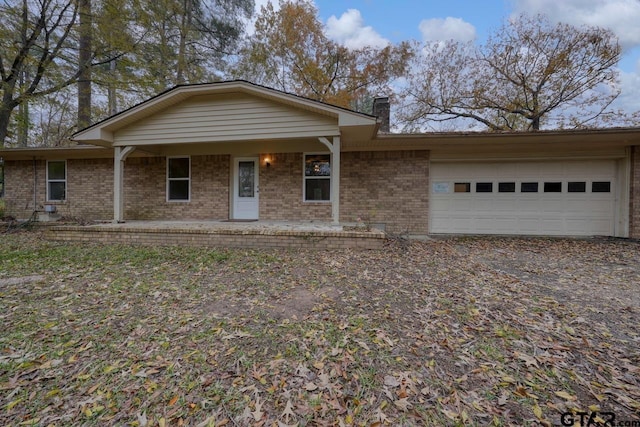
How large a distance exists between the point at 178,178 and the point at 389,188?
23.0 ft

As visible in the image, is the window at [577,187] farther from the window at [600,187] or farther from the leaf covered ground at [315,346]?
the leaf covered ground at [315,346]

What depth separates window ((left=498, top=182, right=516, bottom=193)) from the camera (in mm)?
8742

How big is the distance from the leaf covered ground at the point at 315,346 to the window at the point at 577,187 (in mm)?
4696

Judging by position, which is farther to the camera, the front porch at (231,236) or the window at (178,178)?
the window at (178,178)

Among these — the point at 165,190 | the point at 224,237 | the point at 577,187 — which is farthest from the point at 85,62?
the point at 577,187

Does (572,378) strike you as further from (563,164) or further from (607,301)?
(563,164)

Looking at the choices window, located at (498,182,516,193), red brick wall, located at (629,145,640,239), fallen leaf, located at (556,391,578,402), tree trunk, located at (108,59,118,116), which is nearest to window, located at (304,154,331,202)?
window, located at (498,182,516,193)

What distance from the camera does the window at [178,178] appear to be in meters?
9.80

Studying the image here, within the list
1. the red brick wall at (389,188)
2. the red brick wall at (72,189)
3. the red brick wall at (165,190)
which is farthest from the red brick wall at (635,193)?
the red brick wall at (72,189)

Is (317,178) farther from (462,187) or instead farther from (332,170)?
(462,187)

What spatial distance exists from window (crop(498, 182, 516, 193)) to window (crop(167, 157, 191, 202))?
9938 millimetres

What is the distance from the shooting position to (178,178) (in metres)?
9.84

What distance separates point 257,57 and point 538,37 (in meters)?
14.2

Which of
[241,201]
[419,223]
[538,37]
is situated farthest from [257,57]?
[538,37]
